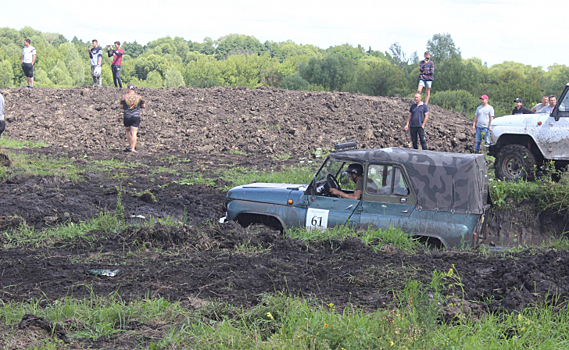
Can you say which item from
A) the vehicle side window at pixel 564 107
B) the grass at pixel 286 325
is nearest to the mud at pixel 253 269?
the grass at pixel 286 325

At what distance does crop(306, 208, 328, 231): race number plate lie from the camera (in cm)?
718

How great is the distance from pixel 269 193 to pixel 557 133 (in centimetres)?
669

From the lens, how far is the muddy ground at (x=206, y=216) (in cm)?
547

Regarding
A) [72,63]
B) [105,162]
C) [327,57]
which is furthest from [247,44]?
[105,162]

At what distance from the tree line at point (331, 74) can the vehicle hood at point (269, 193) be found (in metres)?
18.9

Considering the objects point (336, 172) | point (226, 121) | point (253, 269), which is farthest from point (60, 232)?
point (226, 121)

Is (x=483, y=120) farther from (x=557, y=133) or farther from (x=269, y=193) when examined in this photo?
(x=269, y=193)

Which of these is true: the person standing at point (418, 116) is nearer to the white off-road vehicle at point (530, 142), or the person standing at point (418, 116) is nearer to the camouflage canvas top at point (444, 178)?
the white off-road vehicle at point (530, 142)

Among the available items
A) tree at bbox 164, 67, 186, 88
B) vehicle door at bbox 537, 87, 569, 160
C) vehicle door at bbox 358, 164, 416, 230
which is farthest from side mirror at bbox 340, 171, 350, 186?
tree at bbox 164, 67, 186, 88

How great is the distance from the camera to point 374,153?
274 inches

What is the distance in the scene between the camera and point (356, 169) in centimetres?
713

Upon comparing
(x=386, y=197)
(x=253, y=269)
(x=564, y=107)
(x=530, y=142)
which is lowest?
(x=253, y=269)

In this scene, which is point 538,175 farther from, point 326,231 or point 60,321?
point 60,321

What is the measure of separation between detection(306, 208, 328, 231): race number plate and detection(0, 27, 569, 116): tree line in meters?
19.1
